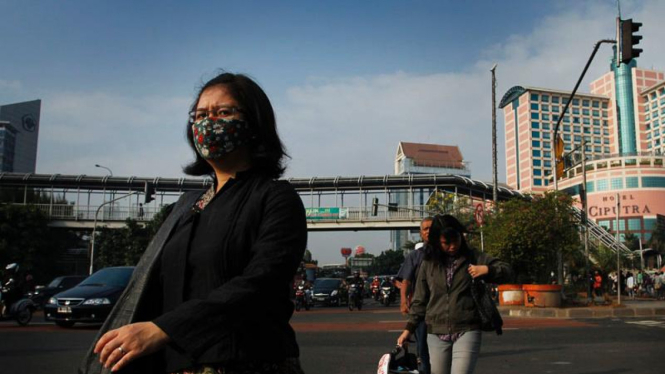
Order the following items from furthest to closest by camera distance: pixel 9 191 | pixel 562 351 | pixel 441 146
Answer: pixel 441 146 < pixel 9 191 < pixel 562 351


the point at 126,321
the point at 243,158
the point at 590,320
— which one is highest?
the point at 243,158

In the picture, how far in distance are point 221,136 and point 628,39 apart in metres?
13.6

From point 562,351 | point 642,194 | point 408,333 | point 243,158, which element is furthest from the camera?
point 642,194

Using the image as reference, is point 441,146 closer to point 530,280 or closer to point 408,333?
point 530,280

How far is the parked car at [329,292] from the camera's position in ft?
88.9

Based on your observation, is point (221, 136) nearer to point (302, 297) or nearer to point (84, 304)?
point (84, 304)

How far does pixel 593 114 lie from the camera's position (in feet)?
439

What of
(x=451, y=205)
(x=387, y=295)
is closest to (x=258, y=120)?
(x=387, y=295)

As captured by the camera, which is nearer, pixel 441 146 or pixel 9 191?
pixel 9 191

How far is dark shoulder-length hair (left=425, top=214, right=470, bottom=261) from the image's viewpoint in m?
4.25

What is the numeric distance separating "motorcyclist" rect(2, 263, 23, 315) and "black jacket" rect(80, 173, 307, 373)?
46.5ft

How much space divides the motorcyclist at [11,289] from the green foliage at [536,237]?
46.3 feet

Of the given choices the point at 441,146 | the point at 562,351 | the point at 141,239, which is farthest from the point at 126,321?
the point at 441,146

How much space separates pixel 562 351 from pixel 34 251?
41471mm
